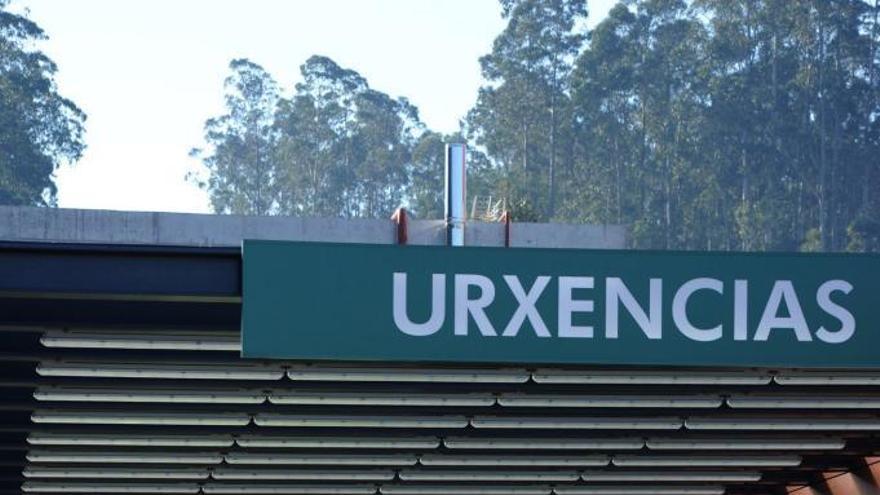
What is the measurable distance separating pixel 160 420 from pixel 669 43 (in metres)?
92.0

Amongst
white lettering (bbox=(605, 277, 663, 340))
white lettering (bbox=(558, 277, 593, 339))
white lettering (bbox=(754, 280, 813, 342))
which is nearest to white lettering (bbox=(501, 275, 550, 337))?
white lettering (bbox=(558, 277, 593, 339))

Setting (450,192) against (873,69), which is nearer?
(450,192)

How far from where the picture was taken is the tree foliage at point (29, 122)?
9262 cm

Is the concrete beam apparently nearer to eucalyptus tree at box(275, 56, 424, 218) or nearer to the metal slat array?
the metal slat array

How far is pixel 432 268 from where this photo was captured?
42.4ft

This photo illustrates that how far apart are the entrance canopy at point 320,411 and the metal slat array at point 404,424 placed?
0.08 feet

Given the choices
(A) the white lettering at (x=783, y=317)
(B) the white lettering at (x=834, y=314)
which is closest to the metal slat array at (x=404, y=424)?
(B) the white lettering at (x=834, y=314)

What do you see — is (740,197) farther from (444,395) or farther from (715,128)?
(444,395)

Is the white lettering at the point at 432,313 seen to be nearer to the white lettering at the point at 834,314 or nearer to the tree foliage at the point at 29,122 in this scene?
the white lettering at the point at 834,314

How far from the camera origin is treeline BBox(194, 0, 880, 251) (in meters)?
97.1

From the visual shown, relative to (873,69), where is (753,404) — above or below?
below

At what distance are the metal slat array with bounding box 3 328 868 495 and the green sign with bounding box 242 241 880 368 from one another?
129cm

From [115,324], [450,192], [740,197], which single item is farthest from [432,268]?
[740,197]

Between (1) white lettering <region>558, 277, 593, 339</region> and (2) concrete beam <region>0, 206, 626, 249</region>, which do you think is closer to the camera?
(1) white lettering <region>558, 277, 593, 339</region>
